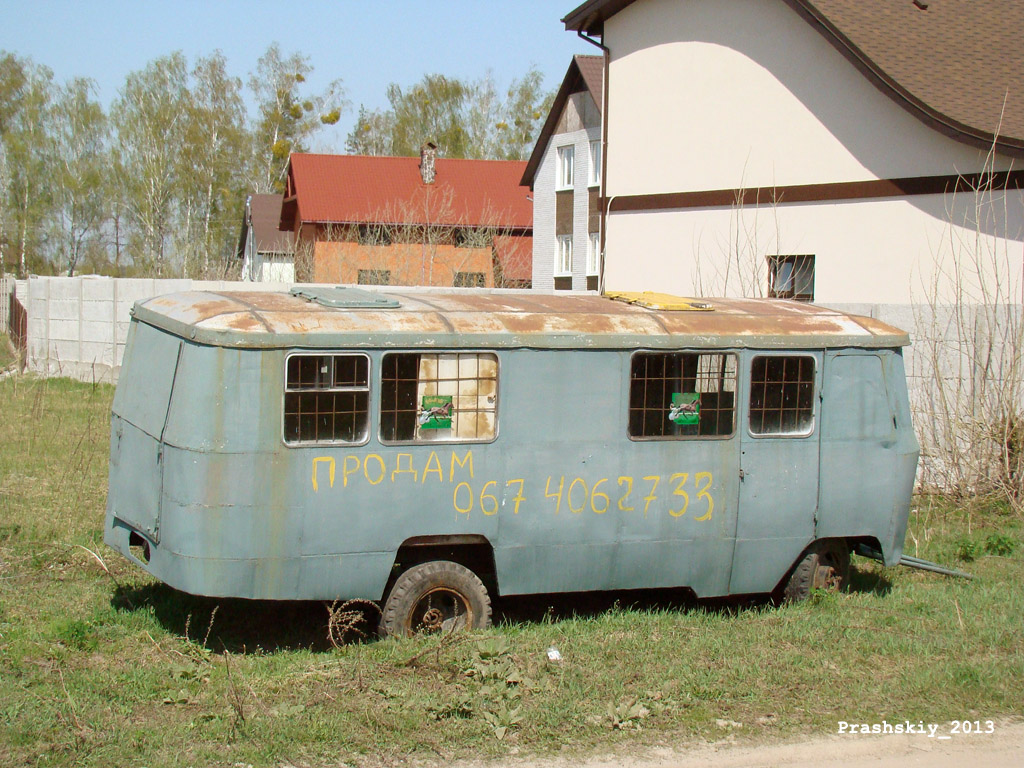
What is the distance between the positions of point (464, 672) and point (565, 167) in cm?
2945

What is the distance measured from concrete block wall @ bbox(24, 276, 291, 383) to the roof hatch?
459 inches

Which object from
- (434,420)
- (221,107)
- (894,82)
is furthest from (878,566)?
(221,107)

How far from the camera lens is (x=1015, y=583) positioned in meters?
8.72

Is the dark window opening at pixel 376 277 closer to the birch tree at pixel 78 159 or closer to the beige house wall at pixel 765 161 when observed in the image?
the beige house wall at pixel 765 161

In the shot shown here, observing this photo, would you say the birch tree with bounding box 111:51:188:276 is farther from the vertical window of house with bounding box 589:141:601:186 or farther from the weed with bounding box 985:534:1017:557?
the weed with bounding box 985:534:1017:557

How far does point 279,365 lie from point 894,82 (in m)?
11.9

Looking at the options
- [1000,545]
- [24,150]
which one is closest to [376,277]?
[1000,545]

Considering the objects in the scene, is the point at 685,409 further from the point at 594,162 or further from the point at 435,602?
the point at 594,162

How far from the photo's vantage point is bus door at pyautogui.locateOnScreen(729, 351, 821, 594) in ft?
24.2

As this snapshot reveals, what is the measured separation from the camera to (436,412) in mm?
6656

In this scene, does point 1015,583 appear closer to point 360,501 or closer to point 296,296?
point 360,501

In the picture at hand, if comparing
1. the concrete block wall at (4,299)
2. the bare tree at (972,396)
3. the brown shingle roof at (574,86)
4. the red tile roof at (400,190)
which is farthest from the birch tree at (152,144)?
the bare tree at (972,396)

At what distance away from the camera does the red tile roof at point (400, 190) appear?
42.5 m
